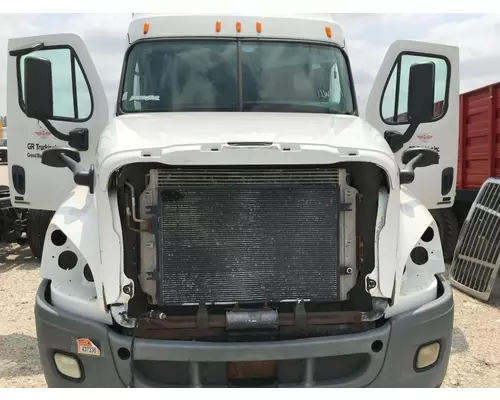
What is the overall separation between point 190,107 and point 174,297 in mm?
1581

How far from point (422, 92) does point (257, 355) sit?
86.3 inches

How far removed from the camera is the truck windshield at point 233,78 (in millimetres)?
4238

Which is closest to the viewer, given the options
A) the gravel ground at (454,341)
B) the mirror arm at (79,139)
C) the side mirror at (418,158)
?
the side mirror at (418,158)

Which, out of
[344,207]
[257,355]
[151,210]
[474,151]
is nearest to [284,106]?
[344,207]

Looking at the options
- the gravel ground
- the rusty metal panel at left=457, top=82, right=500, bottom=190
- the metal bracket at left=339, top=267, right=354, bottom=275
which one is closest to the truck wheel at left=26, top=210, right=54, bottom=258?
the gravel ground

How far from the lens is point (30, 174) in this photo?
5.41 metres

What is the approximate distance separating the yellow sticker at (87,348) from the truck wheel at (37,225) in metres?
4.92

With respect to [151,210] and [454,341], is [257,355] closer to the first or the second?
[151,210]

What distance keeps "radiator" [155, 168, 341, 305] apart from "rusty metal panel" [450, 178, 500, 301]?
3849 millimetres

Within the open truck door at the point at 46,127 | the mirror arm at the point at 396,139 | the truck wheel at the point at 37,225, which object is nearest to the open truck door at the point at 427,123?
the mirror arm at the point at 396,139

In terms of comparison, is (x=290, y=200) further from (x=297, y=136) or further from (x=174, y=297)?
(x=174, y=297)

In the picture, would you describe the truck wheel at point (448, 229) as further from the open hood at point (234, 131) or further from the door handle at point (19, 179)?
the door handle at point (19, 179)

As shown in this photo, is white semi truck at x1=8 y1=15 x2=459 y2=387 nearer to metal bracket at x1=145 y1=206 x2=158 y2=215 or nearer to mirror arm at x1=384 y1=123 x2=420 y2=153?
metal bracket at x1=145 y1=206 x2=158 y2=215

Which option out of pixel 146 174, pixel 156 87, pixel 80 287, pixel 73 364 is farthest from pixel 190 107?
pixel 73 364
